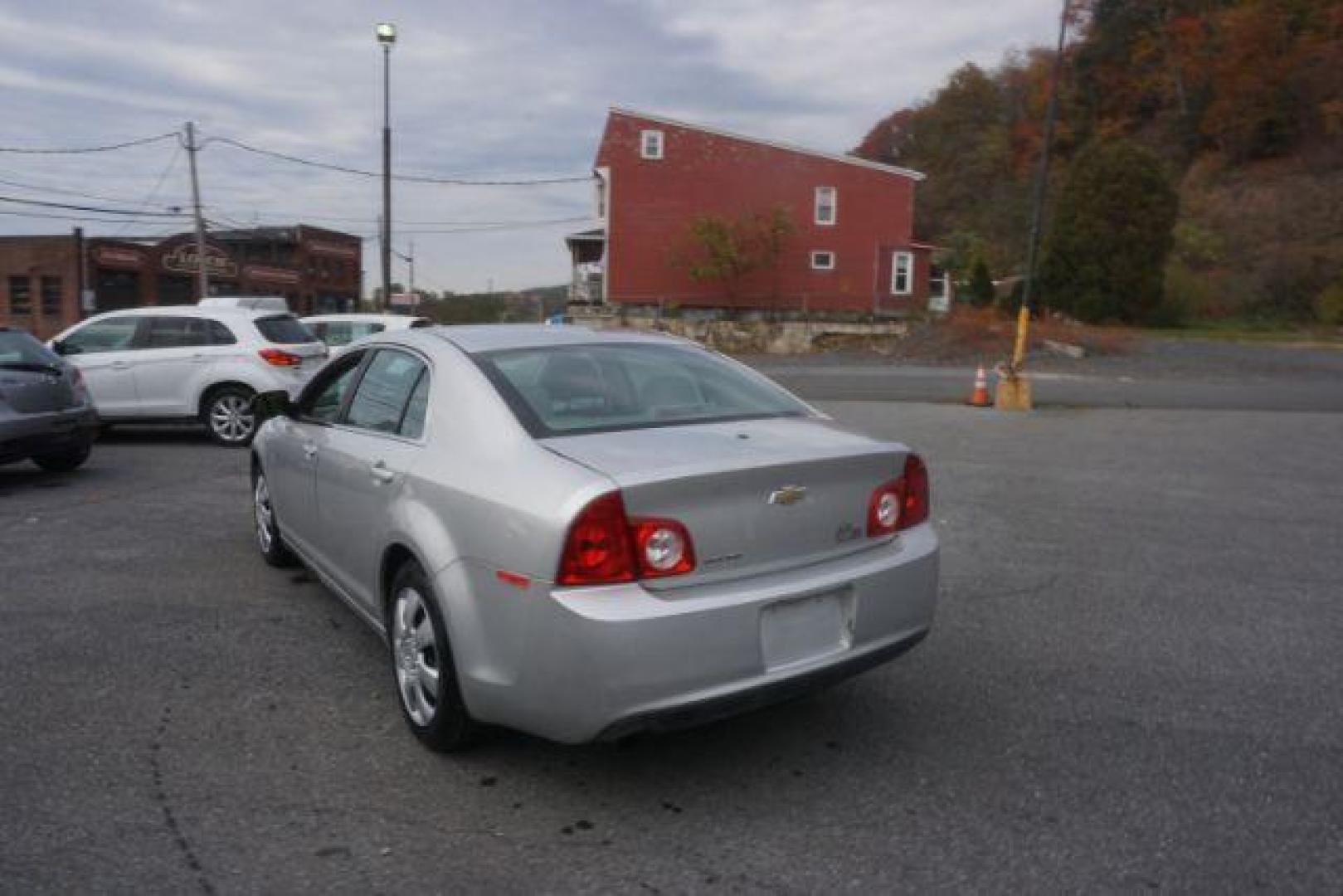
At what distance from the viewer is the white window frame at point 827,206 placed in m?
39.3

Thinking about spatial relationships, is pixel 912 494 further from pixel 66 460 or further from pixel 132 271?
pixel 132 271

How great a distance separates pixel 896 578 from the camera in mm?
3484

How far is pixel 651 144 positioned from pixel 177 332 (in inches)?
1183

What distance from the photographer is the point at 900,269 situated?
1561 inches

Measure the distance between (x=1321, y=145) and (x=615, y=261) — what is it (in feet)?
134

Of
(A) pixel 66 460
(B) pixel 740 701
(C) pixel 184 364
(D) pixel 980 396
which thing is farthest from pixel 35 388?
(D) pixel 980 396

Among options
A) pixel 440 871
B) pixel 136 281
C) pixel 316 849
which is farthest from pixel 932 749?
pixel 136 281

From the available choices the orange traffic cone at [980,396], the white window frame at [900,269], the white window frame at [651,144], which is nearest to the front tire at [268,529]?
the orange traffic cone at [980,396]

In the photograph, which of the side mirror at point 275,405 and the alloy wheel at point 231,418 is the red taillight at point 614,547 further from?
the alloy wheel at point 231,418

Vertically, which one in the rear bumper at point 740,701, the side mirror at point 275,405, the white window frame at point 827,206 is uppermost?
the white window frame at point 827,206

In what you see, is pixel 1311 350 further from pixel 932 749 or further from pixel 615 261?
pixel 932 749

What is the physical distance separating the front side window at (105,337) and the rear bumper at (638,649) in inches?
386

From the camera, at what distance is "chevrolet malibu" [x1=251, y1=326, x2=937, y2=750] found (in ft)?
9.75

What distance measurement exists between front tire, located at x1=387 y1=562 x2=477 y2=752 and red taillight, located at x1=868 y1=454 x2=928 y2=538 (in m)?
1.53
